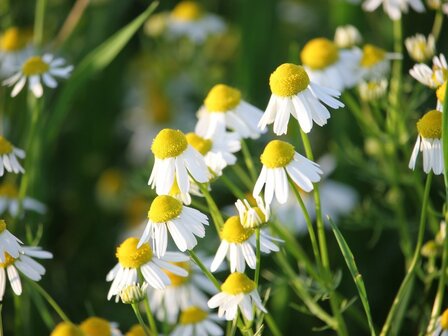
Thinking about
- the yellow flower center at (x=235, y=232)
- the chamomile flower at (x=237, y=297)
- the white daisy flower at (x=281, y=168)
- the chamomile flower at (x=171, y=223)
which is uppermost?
the white daisy flower at (x=281, y=168)

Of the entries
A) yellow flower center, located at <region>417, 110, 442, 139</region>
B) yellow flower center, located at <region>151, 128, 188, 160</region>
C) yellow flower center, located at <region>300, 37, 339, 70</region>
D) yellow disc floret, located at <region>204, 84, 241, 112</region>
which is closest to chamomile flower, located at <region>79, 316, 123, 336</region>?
yellow flower center, located at <region>151, 128, 188, 160</region>

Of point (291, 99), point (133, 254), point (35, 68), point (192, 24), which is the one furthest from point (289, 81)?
point (192, 24)

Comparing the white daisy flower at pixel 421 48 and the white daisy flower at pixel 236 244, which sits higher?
the white daisy flower at pixel 421 48

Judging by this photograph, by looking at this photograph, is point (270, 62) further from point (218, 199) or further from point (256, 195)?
point (256, 195)

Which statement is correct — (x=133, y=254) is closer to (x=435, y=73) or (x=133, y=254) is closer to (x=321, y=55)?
(x=435, y=73)

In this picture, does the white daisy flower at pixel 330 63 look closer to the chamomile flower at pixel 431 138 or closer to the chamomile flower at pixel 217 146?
the chamomile flower at pixel 217 146

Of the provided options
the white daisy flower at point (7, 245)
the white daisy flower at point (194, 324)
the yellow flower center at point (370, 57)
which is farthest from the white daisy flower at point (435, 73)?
the white daisy flower at point (7, 245)
